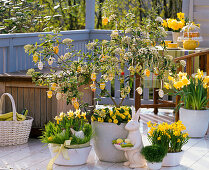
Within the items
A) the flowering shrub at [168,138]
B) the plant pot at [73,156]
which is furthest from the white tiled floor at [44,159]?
the flowering shrub at [168,138]

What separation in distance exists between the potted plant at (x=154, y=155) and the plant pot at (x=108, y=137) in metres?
0.26

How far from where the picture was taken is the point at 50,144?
157 inches

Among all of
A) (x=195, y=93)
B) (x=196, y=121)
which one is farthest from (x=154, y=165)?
(x=195, y=93)

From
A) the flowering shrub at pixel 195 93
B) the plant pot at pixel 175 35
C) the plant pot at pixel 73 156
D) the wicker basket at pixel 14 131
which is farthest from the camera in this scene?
the plant pot at pixel 175 35

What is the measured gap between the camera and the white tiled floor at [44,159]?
13.0 ft

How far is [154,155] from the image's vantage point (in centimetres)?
384

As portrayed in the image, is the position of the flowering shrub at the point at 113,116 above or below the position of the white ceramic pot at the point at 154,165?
above

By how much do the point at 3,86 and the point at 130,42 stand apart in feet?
5.06

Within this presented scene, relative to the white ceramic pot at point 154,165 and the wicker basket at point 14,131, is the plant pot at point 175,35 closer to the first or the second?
the wicker basket at point 14,131

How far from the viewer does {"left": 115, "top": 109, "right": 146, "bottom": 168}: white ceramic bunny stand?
3898 millimetres

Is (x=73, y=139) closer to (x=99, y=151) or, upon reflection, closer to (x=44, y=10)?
(x=99, y=151)

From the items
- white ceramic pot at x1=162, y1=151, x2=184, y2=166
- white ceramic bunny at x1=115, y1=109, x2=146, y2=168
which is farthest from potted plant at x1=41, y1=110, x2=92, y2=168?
white ceramic pot at x1=162, y1=151, x2=184, y2=166

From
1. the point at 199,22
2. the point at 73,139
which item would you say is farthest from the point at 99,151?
the point at 199,22

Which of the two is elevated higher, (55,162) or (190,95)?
(190,95)
